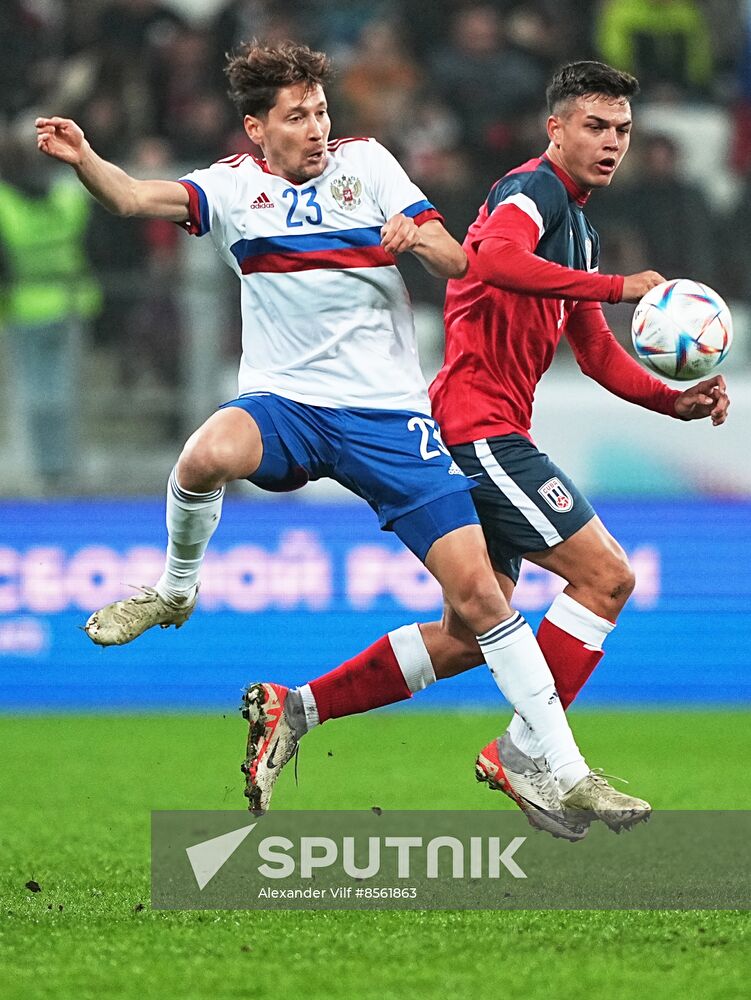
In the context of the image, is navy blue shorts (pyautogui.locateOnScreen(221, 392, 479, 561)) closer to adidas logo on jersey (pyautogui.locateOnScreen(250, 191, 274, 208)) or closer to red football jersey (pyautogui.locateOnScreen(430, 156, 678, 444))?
red football jersey (pyautogui.locateOnScreen(430, 156, 678, 444))

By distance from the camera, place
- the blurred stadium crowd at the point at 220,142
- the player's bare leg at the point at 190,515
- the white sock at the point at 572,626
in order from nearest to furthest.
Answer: the player's bare leg at the point at 190,515 < the white sock at the point at 572,626 < the blurred stadium crowd at the point at 220,142

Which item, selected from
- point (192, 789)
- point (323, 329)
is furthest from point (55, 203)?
point (323, 329)

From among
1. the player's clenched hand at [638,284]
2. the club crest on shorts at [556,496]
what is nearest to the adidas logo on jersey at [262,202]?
the player's clenched hand at [638,284]

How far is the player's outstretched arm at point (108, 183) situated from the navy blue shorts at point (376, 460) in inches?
26.0

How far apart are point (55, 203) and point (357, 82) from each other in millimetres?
3152

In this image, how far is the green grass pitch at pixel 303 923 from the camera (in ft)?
13.5

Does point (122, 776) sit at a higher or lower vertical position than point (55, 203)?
lower

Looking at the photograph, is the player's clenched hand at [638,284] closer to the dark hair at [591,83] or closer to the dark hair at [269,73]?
the dark hair at [591,83]

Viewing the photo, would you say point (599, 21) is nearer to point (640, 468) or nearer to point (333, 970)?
point (640, 468)

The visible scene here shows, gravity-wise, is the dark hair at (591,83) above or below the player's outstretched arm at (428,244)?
above

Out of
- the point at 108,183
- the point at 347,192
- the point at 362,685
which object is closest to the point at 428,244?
the point at 347,192

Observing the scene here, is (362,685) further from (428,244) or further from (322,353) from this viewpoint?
(428,244)

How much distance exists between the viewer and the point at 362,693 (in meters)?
5.84

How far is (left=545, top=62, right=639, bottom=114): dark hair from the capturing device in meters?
5.29
